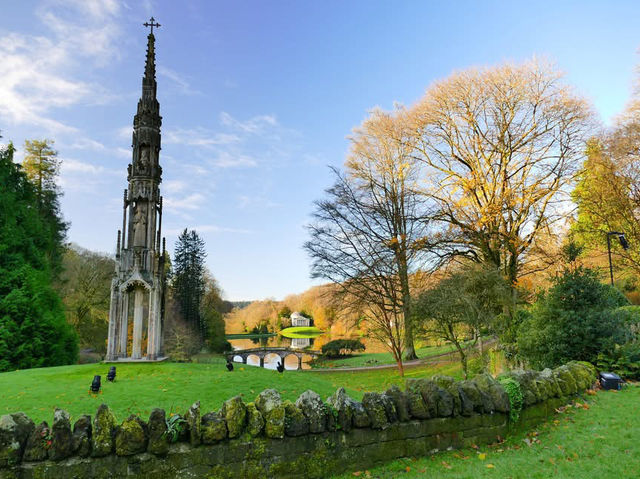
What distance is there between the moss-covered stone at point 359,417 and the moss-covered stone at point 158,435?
7.28ft

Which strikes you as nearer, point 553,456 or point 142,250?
point 553,456

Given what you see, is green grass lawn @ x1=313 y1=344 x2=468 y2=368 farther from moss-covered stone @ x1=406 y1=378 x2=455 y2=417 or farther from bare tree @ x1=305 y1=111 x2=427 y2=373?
moss-covered stone @ x1=406 y1=378 x2=455 y2=417

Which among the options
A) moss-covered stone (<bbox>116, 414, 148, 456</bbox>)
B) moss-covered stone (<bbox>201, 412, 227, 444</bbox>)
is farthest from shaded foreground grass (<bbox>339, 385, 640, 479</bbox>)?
moss-covered stone (<bbox>116, 414, 148, 456</bbox>)

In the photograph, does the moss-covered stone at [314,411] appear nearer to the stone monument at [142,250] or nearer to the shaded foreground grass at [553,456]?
the shaded foreground grass at [553,456]

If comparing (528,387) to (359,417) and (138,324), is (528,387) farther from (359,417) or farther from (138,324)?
(138,324)

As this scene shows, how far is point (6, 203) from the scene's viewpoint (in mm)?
20562

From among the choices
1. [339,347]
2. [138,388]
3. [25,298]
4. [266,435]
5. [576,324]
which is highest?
[25,298]

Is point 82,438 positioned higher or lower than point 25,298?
lower

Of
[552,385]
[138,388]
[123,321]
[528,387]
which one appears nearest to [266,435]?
[528,387]

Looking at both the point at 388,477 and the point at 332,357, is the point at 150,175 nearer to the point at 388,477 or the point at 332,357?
the point at 388,477

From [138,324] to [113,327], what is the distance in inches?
A: 37.2

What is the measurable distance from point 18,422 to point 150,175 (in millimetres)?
13794

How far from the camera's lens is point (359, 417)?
5.00 meters

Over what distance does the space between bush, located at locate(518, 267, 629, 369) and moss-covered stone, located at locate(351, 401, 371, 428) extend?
7977 mm
